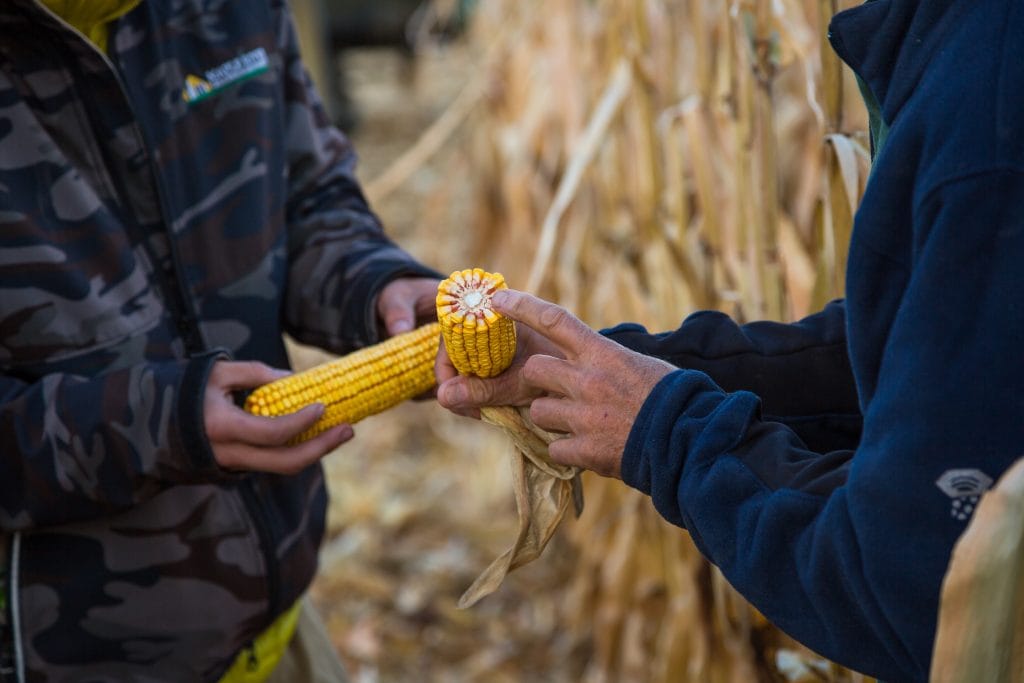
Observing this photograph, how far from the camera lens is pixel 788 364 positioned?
1192mm

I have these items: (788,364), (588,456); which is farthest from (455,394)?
(788,364)

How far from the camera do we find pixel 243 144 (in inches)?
61.4

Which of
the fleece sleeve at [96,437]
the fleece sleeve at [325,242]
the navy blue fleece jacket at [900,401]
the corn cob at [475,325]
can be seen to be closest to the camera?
the navy blue fleece jacket at [900,401]

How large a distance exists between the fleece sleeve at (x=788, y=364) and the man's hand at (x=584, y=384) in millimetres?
188

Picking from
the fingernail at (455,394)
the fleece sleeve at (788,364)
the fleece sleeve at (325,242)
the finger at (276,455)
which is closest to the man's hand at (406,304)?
the fleece sleeve at (325,242)

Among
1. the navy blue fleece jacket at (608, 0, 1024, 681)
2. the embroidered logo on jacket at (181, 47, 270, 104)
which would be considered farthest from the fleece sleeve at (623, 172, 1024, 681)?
the embroidered logo on jacket at (181, 47, 270, 104)

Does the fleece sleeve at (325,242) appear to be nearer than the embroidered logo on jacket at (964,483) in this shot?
No

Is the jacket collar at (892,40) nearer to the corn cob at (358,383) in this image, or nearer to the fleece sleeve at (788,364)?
the fleece sleeve at (788,364)

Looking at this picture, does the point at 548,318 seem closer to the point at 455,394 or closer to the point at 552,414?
the point at 552,414

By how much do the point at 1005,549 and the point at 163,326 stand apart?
44.5 inches

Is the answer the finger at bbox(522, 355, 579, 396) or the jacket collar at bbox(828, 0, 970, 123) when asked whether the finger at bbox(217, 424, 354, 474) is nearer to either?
the finger at bbox(522, 355, 579, 396)

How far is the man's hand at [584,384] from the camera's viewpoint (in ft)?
3.31

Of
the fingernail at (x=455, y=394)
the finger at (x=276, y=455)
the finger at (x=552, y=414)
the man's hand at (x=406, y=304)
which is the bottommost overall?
the finger at (x=276, y=455)

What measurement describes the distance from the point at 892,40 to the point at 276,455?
3.01ft
